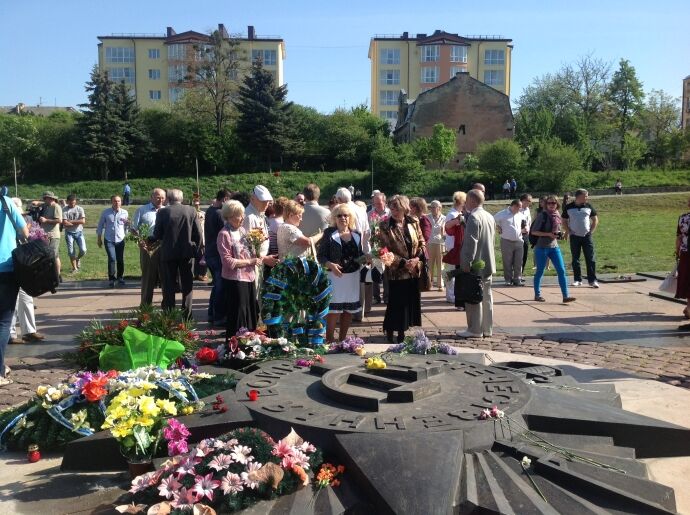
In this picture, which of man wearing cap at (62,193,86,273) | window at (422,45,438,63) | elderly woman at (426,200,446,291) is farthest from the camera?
window at (422,45,438,63)

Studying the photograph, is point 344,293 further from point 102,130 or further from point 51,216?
point 102,130

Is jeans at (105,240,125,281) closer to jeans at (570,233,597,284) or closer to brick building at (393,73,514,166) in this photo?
jeans at (570,233,597,284)

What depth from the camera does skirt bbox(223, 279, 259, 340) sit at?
6.89 metres

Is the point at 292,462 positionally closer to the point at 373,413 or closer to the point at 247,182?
the point at 373,413

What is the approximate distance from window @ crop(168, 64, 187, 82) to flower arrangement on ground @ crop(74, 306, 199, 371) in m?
79.5

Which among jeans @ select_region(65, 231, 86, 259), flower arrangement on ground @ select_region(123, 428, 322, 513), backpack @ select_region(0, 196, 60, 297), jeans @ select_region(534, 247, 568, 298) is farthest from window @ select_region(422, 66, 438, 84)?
flower arrangement on ground @ select_region(123, 428, 322, 513)

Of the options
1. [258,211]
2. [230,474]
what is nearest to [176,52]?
[258,211]

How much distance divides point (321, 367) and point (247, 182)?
47.7 meters

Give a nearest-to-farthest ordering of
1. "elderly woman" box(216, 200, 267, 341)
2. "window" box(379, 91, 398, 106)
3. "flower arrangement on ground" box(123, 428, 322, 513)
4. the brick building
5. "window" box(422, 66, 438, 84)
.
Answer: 1. "flower arrangement on ground" box(123, 428, 322, 513)
2. "elderly woman" box(216, 200, 267, 341)
3. the brick building
4. "window" box(422, 66, 438, 84)
5. "window" box(379, 91, 398, 106)

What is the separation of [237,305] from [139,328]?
1115mm

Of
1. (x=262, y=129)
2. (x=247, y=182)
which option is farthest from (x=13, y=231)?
(x=262, y=129)

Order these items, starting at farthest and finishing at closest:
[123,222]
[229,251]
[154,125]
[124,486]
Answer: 1. [154,125]
2. [123,222]
3. [229,251]
4. [124,486]

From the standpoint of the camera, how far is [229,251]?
6.80 m

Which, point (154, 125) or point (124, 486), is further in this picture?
point (154, 125)
